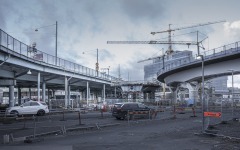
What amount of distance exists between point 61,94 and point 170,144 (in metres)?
126

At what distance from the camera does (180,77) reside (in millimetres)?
65438

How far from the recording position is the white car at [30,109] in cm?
3506

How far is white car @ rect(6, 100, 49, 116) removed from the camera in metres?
35.1

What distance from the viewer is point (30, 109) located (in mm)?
36688

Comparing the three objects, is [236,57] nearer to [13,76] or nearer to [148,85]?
[13,76]

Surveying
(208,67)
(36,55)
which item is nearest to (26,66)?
(36,55)

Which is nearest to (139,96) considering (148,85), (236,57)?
(148,85)

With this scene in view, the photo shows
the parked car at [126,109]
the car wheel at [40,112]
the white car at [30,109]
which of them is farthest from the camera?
the car wheel at [40,112]

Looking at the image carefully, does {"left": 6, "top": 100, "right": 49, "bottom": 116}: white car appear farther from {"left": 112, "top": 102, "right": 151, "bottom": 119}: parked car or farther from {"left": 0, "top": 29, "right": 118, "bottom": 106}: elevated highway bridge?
{"left": 112, "top": 102, "right": 151, "bottom": 119}: parked car

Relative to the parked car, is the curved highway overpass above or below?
above

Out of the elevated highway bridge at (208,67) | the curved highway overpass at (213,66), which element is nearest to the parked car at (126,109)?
the elevated highway bridge at (208,67)

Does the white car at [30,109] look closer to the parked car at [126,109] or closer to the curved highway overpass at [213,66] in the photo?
the parked car at [126,109]

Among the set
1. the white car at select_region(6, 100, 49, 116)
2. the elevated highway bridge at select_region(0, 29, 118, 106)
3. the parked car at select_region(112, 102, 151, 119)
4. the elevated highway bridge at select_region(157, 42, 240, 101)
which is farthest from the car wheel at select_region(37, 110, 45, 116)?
the elevated highway bridge at select_region(157, 42, 240, 101)

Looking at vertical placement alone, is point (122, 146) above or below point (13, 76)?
below
